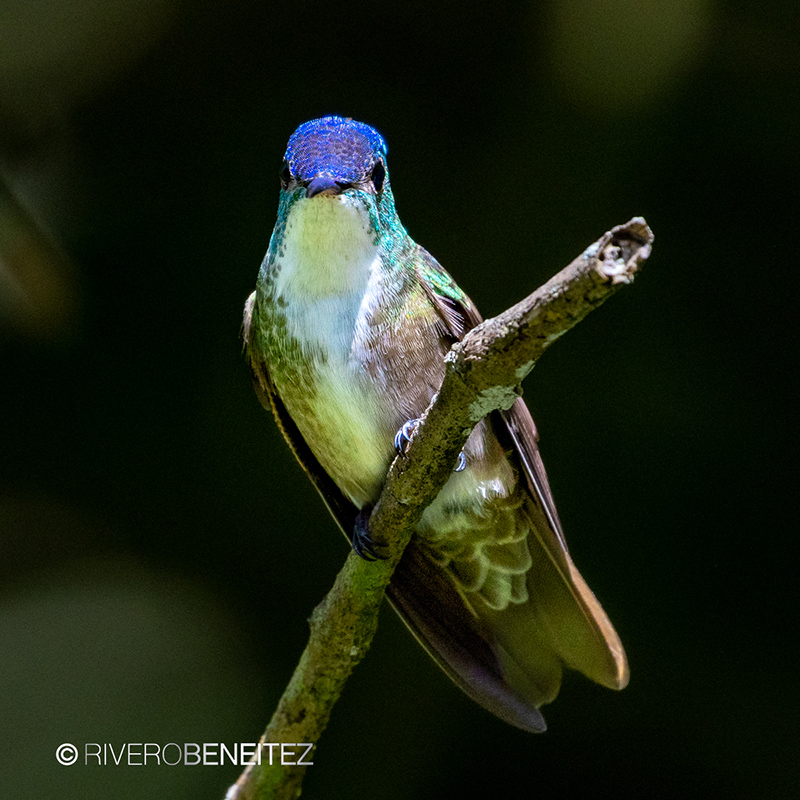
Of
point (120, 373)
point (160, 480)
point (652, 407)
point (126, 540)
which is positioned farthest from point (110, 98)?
point (652, 407)

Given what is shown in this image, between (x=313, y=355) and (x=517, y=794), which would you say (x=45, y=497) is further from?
(x=517, y=794)

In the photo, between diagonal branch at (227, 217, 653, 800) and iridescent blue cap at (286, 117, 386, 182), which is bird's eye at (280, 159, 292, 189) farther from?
diagonal branch at (227, 217, 653, 800)

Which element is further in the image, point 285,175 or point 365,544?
point 285,175

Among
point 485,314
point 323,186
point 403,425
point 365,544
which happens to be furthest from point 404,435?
point 485,314

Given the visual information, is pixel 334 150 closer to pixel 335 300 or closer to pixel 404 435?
pixel 335 300

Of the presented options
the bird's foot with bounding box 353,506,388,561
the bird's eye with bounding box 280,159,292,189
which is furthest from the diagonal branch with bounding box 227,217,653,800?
the bird's eye with bounding box 280,159,292,189

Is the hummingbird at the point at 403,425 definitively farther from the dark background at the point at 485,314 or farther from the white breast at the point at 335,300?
the dark background at the point at 485,314
